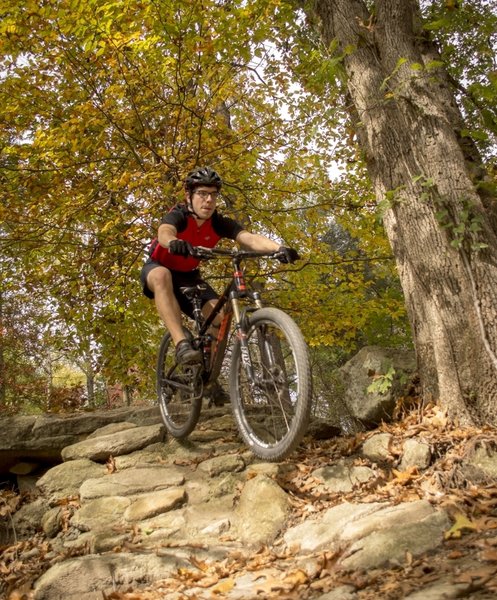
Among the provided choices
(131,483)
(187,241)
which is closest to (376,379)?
(187,241)

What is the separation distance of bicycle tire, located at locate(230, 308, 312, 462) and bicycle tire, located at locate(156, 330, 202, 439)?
847 millimetres

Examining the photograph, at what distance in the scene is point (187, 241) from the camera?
4.84 metres

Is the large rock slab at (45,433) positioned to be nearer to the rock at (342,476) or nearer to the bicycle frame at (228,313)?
the bicycle frame at (228,313)

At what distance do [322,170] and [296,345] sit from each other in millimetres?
7327

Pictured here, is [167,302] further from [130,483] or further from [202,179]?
[130,483]

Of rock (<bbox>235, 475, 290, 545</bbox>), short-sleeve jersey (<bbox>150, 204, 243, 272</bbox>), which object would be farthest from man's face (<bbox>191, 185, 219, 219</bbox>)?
rock (<bbox>235, 475, 290, 545</bbox>)

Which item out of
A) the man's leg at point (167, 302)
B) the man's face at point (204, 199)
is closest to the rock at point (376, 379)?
the man's leg at point (167, 302)

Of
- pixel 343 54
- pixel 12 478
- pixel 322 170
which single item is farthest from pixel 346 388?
pixel 322 170

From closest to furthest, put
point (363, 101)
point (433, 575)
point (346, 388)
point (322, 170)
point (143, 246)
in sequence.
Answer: point (433, 575), point (363, 101), point (346, 388), point (143, 246), point (322, 170)

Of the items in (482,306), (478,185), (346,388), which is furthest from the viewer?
(346,388)

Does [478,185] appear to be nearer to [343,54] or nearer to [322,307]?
[343,54]

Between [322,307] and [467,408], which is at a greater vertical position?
[322,307]

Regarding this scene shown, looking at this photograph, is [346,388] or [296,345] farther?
[346,388]

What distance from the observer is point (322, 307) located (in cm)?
959
